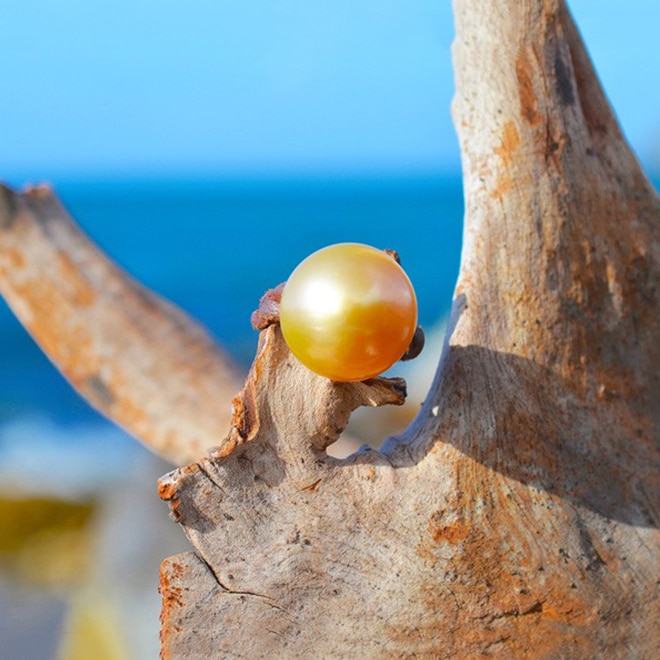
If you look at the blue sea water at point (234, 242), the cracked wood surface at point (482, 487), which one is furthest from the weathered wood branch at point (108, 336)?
the blue sea water at point (234, 242)

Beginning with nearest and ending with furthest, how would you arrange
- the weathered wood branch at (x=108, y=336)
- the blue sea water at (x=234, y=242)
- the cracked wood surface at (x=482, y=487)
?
the cracked wood surface at (x=482, y=487) → the weathered wood branch at (x=108, y=336) → the blue sea water at (x=234, y=242)

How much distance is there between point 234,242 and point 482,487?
25.3 feet

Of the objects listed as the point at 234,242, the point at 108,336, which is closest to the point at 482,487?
the point at 108,336

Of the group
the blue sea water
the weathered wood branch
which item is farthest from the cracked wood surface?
the blue sea water

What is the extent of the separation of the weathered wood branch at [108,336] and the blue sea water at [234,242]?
242 cm

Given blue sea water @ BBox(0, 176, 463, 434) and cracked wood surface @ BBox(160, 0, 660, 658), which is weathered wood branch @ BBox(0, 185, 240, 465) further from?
blue sea water @ BBox(0, 176, 463, 434)

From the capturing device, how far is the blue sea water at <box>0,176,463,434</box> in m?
5.50

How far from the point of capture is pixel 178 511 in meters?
0.69

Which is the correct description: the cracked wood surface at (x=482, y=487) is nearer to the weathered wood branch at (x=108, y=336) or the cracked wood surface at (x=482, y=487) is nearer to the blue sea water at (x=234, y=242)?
the weathered wood branch at (x=108, y=336)

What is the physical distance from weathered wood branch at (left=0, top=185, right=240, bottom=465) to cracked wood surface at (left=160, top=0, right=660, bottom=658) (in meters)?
0.56

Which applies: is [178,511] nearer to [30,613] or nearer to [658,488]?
[658,488]

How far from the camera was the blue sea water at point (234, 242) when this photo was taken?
5.50 m

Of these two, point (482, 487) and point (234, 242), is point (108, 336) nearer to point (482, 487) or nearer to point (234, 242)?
point (482, 487)

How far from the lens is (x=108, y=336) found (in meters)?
1.30
